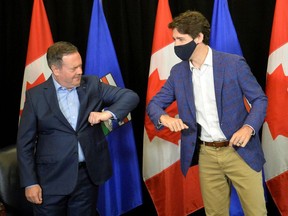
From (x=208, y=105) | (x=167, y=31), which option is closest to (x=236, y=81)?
(x=208, y=105)

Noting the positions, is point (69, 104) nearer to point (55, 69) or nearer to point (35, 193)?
point (55, 69)

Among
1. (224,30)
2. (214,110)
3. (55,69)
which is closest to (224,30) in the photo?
(224,30)

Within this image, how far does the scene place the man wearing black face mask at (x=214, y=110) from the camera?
7.02ft

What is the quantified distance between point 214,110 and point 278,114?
0.86 meters

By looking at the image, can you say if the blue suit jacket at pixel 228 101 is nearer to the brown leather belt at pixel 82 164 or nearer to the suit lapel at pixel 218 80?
the suit lapel at pixel 218 80

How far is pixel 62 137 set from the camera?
2.11 meters

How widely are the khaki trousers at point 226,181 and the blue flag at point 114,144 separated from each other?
898 mm

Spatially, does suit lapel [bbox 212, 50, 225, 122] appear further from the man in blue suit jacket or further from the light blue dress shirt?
the light blue dress shirt

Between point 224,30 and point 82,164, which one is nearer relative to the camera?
point 82,164

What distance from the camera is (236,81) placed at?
2.14 m

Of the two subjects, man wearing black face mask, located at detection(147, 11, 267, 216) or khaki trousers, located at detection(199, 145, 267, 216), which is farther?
khaki trousers, located at detection(199, 145, 267, 216)

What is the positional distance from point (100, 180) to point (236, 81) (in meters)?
1.01

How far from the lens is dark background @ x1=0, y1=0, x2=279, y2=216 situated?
3.12 metres

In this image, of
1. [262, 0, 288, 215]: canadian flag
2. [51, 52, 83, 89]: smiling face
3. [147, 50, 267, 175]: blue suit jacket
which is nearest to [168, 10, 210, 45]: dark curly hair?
[147, 50, 267, 175]: blue suit jacket
